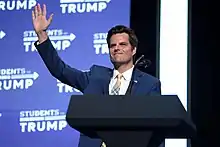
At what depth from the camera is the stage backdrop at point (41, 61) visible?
10.2 feet

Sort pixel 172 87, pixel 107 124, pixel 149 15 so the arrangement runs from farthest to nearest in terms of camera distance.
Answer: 1. pixel 149 15
2. pixel 172 87
3. pixel 107 124

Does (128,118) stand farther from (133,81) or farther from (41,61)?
(41,61)

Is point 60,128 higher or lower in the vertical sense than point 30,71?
lower

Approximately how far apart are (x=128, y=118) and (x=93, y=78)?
22.0 inches

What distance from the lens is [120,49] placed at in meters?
1.73

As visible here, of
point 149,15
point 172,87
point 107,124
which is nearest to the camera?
point 107,124

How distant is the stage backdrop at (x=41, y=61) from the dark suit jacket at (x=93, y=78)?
116 centimetres

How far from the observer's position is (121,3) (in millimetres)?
3180

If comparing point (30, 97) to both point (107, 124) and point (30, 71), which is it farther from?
point (107, 124)

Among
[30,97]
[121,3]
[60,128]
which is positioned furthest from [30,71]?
[121,3]

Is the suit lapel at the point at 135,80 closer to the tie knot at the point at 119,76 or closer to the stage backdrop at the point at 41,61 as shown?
the tie knot at the point at 119,76

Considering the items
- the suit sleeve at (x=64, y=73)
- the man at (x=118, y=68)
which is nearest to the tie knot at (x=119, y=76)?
the man at (x=118, y=68)

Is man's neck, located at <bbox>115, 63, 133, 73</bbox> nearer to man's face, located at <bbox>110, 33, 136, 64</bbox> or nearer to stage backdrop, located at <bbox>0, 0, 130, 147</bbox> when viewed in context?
man's face, located at <bbox>110, 33, 136, 64</bbox>
